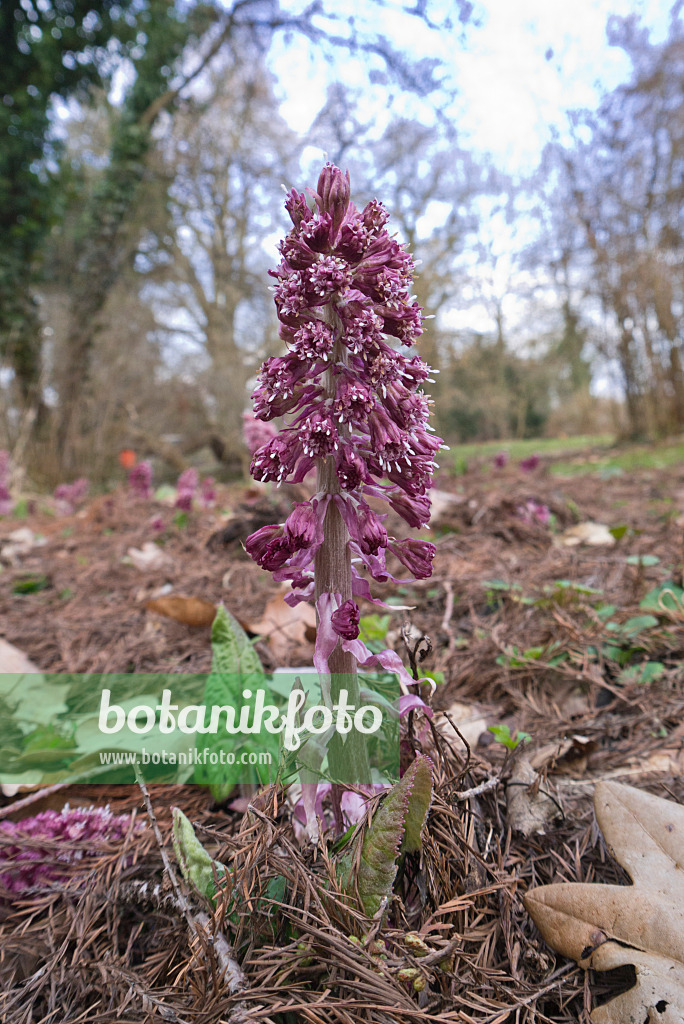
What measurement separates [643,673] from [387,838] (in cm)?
131

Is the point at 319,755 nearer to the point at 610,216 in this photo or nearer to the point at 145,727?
the point at 145,727

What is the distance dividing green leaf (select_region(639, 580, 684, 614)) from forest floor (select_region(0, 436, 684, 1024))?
0.05 ft

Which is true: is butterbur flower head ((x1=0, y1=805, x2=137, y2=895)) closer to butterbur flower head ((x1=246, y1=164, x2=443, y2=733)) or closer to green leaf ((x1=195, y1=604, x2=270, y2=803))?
green leaf ((x1=195, y1=604, x2=270, y2=803))

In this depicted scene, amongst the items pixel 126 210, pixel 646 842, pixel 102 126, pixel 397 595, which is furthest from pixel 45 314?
pixel 646 842

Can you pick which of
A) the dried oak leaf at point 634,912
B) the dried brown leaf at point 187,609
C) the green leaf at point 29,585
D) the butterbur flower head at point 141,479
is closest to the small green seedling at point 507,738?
the dried oak leaf at point 634,912

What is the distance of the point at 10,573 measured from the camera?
4.12 m

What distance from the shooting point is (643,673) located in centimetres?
188

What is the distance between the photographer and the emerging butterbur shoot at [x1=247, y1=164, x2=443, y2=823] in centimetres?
107

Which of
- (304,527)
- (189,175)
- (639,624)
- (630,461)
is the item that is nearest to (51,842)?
(304,527)

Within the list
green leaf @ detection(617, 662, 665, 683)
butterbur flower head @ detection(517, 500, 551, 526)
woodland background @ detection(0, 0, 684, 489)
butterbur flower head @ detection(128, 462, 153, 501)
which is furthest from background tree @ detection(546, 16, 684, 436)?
Result: green leaf @ detection(617, 662, 665, 683)

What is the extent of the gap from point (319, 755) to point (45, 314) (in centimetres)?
1301


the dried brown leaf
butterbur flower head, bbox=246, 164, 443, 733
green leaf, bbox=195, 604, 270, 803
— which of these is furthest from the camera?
the dried brown leaf

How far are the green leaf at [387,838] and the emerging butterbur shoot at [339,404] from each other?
0.51ft

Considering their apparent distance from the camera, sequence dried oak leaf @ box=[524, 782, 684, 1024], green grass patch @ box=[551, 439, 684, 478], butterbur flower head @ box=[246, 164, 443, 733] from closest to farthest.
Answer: dried oak leaf @ box=[524, 782, 684, 1024]
butterbur flower head @ box=[246, 164, 443, 733]
green grass patch @ box=[551, 439, 684, 478]
